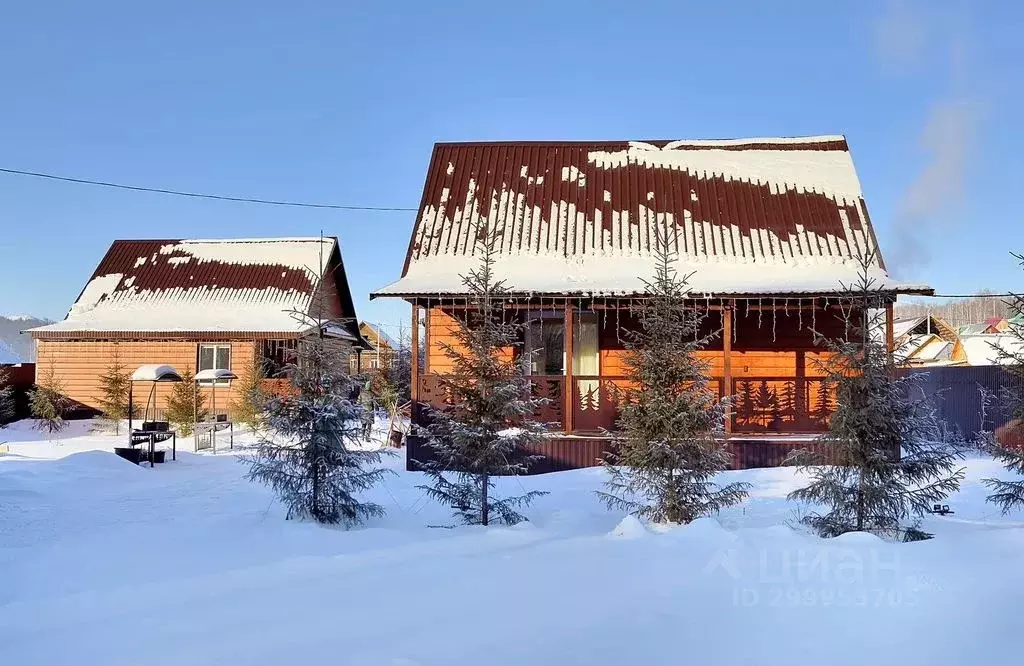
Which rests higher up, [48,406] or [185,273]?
[185,273]

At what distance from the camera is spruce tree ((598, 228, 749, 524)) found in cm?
765

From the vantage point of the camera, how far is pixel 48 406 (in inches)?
767

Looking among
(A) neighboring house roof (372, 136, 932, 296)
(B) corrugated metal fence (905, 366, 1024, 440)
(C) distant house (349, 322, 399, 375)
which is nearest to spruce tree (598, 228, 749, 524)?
(A) neighboring house roof (372, 136, 932, 296)

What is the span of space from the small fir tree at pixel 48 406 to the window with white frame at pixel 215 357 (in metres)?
3.95

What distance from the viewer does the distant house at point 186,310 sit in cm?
2156

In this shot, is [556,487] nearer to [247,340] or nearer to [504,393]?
[504,393]

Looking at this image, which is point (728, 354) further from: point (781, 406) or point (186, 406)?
point (186, 406)

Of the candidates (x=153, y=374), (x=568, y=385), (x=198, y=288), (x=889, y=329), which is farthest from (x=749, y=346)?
(x=198, y=288)

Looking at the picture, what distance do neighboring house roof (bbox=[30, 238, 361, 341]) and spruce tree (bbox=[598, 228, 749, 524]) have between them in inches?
610

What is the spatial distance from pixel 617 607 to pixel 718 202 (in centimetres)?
1141

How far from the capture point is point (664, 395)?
307 inches

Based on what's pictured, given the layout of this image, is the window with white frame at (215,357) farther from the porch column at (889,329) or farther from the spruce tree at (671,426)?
the porch column at (889,329)

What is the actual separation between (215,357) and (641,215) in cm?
1493

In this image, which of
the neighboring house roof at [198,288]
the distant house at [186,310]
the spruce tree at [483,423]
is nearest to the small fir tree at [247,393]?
the distant house at [186,310]
